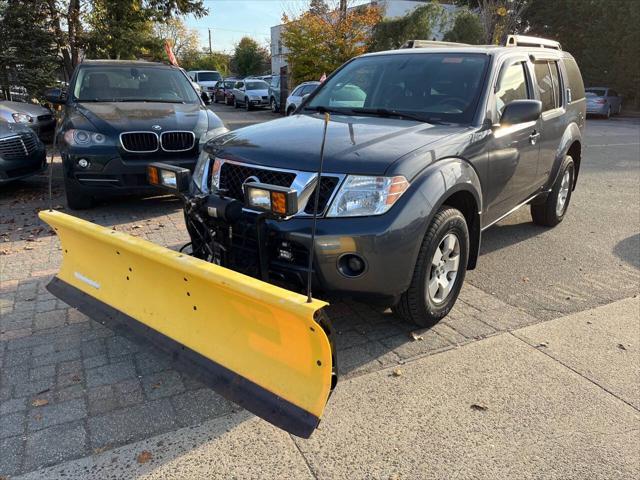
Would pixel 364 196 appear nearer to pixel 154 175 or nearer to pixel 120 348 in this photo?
pixel 154 175

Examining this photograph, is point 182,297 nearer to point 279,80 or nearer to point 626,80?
point 279,80

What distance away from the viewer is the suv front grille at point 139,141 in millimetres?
6137

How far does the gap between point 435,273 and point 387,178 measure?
2.97ft

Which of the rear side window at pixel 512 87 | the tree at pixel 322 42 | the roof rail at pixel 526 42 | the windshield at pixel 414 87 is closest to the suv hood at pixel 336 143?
the windshield at pixel 414 87

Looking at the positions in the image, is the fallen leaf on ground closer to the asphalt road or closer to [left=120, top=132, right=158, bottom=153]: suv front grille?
the asphalt road

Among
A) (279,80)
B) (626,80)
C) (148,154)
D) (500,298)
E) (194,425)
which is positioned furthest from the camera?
(626,80)

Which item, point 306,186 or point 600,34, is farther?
point 600,34

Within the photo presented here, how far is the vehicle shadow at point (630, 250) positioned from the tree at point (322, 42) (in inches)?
765

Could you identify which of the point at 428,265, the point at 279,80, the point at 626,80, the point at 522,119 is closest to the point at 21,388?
the point at 428,265

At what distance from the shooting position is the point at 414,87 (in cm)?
434

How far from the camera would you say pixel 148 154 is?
6.25 m

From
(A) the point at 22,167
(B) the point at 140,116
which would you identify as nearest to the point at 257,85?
(A) the point at 22,167

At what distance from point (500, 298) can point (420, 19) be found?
25780 millimetres

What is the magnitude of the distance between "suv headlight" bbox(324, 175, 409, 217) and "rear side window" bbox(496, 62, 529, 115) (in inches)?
67.1
